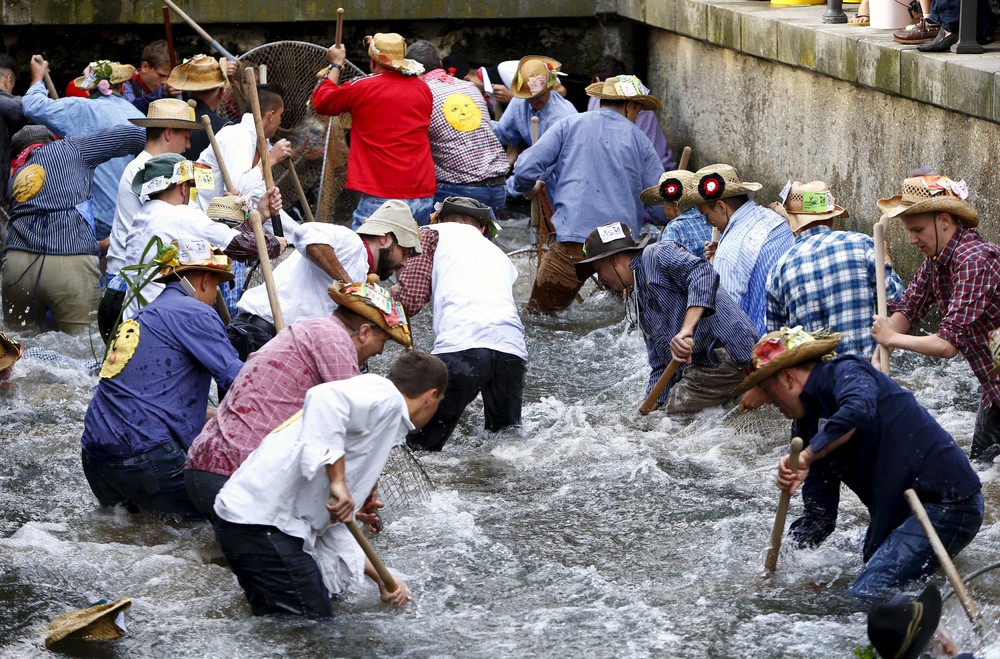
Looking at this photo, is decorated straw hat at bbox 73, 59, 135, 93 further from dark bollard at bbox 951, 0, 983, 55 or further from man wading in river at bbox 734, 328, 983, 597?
man wading in river at bbox 734, 328, 983, 597

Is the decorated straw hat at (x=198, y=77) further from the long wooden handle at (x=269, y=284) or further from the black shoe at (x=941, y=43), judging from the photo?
the black shoe at (x=941, y=43)

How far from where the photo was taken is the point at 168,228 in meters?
7.54

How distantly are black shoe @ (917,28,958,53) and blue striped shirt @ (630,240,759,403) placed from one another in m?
2.25

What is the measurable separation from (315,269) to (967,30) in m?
4.15

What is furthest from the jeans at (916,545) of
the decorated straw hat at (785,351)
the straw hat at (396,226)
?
the straw hat at (396,226)

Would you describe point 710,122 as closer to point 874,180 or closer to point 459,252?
point 874,180

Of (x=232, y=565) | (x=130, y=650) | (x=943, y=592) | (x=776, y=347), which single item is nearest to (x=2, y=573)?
(x=130, y=650)

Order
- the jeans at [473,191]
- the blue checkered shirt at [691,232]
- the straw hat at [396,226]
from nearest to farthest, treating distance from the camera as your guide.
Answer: the straw hat at [396,226] → the blue checkered shirt at [691,232] → the jeans at [473,191]

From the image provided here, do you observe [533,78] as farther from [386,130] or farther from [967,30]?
[967,30]

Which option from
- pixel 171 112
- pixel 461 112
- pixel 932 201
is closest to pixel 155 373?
pixel 171 112

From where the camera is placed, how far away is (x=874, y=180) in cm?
952

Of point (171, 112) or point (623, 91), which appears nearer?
point (171, 112)

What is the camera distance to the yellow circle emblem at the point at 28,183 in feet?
29.9

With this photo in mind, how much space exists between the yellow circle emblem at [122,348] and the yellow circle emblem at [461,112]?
200 inches
